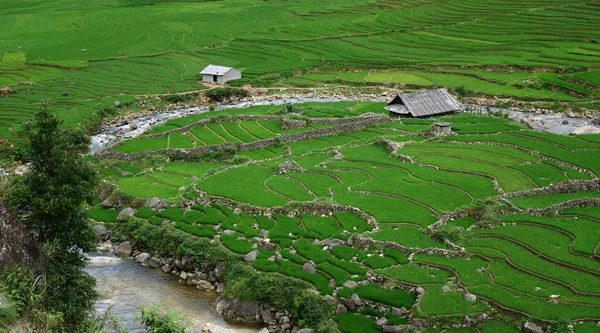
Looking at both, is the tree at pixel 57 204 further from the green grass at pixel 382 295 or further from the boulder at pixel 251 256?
the green grass at pixel 382 295

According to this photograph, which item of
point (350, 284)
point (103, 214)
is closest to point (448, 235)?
point (350, 284)

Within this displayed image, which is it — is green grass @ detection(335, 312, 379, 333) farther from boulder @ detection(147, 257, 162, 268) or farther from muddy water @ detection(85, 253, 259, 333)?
boulder @ detection(147, 257, 162, 268)

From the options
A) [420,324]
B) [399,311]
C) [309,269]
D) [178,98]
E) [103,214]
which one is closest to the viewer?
[420,324]

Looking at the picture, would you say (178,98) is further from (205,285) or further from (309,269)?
(309,269)

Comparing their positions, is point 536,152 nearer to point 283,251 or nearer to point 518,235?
point 518,235

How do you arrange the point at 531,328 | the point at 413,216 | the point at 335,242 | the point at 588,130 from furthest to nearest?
the point at 588,130 → the point at 413,216 → the point at 335,242 → the point at 531,328

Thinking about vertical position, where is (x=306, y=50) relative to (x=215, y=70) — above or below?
above

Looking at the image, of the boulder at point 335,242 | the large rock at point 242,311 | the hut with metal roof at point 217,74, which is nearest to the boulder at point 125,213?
the large rock at point 242,311
